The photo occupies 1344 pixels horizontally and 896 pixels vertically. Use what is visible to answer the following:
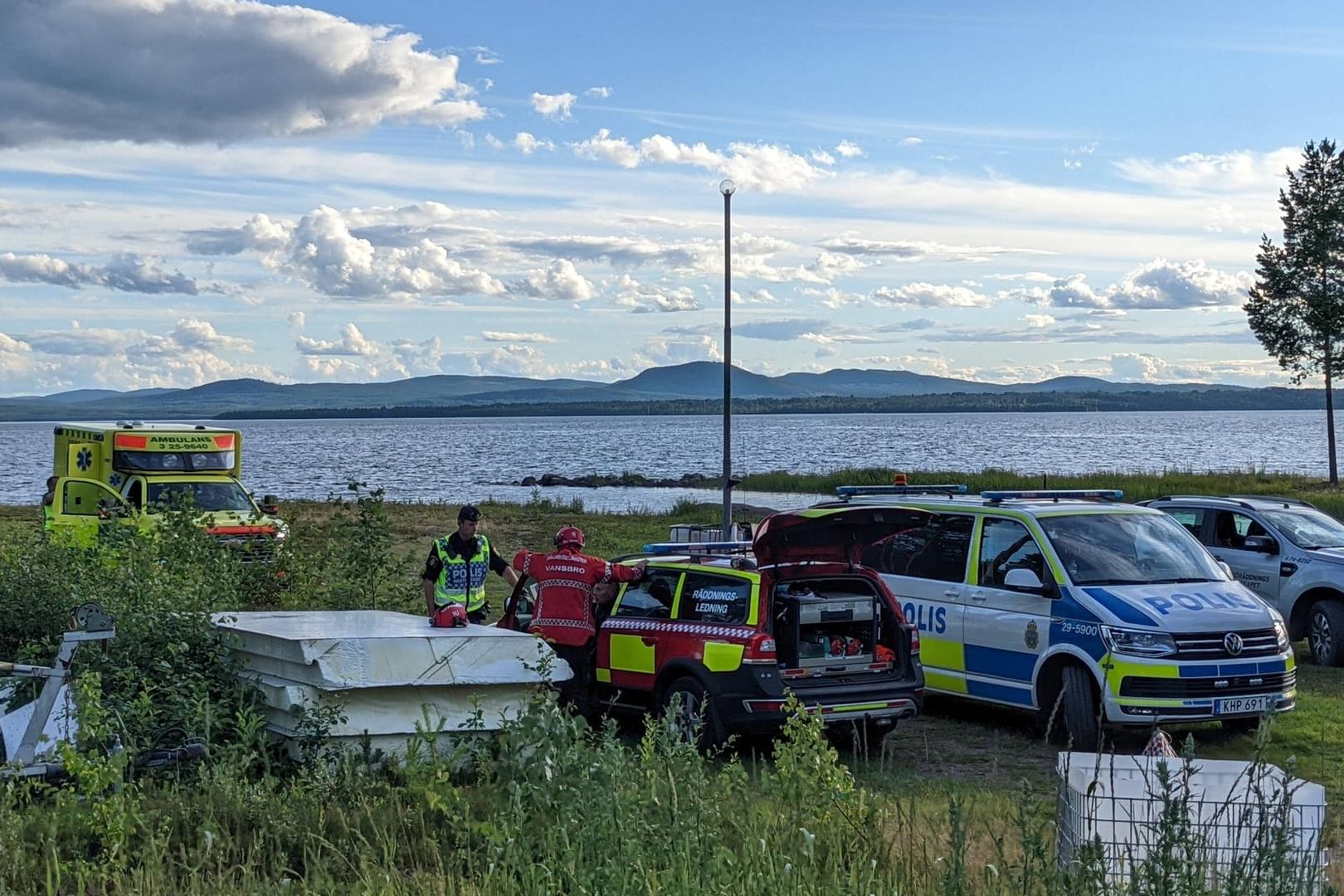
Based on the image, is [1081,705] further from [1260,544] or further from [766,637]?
[1260,544]

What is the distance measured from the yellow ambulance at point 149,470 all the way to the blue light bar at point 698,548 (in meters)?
8.50

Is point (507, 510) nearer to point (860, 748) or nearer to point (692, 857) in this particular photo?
point (860, 748)

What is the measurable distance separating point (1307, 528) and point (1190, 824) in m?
12.5

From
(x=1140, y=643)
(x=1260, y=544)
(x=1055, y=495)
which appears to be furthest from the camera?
(x=1260, y=544)

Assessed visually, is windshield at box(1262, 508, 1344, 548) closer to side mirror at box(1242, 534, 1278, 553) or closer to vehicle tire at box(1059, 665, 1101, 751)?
side mirror at box(1242, 534, 1278, 553)

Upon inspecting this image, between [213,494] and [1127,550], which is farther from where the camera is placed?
[213,494]

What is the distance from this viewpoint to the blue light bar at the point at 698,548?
39.9 ft

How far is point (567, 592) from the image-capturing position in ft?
36.0

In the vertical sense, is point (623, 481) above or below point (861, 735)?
below

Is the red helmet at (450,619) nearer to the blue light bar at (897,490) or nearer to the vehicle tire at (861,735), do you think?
the vehicle tire at (861,735)

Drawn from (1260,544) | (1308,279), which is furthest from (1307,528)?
(1308,279)

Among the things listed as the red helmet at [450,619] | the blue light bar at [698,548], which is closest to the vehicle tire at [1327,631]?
the blue light bar at [698,548]

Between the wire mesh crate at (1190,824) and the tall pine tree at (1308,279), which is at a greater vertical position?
the tall pine tree at (1308,279)

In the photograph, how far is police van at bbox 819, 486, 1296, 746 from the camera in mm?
10516
